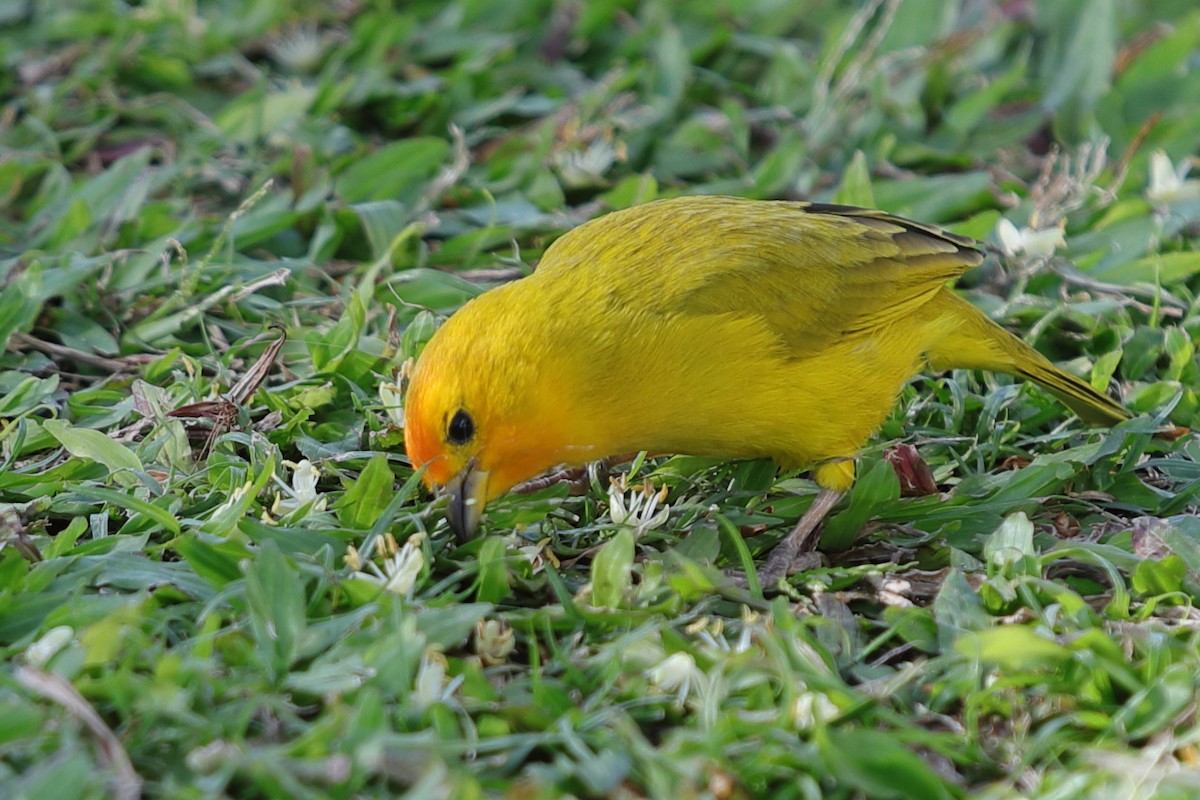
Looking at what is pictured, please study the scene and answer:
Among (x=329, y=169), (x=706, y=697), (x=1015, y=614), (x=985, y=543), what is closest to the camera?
(x=706, y=697)

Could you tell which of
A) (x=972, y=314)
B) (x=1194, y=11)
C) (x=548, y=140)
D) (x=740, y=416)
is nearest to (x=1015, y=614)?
(x=740, y=416)

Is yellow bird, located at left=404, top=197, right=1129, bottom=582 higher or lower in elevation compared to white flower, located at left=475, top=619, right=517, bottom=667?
higher

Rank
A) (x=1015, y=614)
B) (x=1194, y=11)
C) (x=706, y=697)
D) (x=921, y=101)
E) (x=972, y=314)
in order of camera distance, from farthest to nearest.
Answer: (x=1194, y=11)
(x=921, y=101)
(x=972, y=314)
(x=1015, y=614)
(x=706, y=697)

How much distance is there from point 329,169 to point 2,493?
1.88 m

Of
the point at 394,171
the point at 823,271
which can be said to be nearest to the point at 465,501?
the point at 823,271

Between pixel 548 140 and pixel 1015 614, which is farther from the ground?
pixel 548 140

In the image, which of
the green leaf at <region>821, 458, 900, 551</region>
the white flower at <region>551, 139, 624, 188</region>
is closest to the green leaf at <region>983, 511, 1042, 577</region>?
the green leaf at <region>821, 458, 900, 551</region>

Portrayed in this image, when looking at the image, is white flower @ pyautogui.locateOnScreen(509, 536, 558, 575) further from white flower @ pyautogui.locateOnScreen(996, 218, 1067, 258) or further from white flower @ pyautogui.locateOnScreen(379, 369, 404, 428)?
white flower @ pyautogui.locateOnScreen(996, 218, 1067, 258)

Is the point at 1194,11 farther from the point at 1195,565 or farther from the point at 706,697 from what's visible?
the point at 706,697

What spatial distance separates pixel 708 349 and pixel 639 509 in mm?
415

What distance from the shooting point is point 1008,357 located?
12.4ft

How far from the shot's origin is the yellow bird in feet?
10.3

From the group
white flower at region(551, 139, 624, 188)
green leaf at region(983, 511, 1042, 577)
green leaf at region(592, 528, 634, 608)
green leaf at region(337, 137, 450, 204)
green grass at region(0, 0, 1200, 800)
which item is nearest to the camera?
green grass at region(0, 0, 1200, 800)

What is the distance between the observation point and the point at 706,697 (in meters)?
2.55
